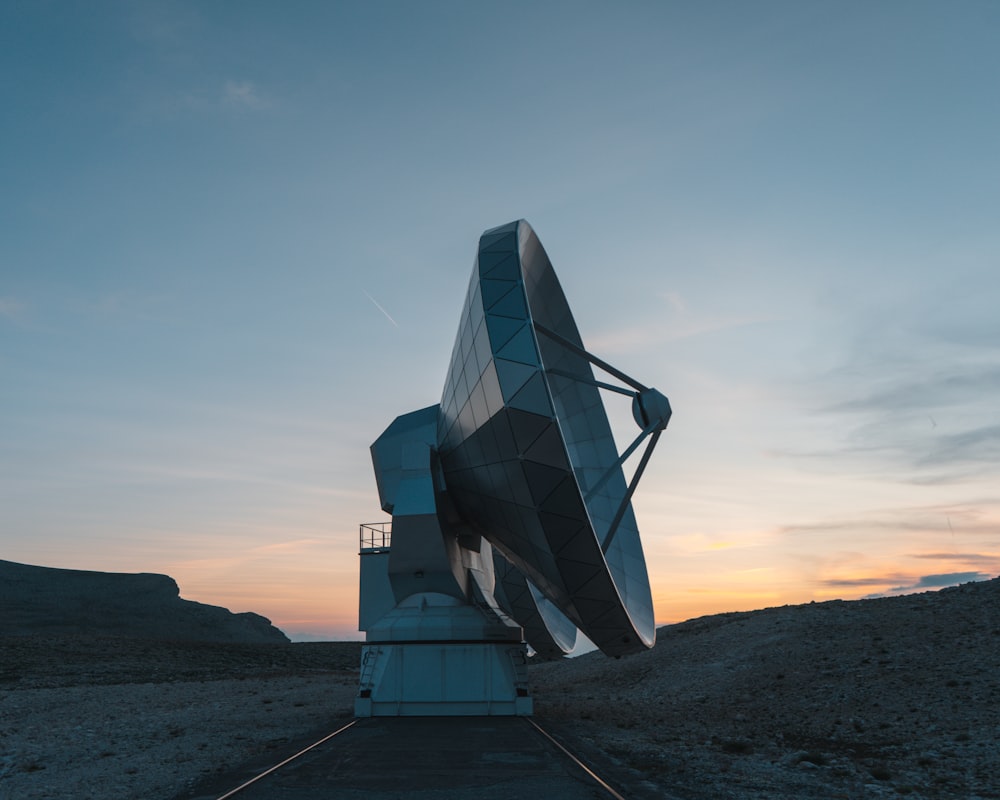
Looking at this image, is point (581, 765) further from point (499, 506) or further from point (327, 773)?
point (499, 506)

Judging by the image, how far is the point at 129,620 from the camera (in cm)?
12925

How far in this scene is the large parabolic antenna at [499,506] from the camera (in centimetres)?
1988

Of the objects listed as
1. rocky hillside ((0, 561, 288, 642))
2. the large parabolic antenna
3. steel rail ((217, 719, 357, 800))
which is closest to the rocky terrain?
steel rail ((217, 719, 357, 800))

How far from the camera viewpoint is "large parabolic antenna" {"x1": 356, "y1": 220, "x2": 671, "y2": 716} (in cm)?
1988

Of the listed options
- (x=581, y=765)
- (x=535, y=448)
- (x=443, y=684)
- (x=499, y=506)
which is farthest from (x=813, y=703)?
(x=535, y=448)

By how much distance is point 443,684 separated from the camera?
1071 inches

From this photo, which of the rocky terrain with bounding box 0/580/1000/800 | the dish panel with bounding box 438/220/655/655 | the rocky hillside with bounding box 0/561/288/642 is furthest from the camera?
the rocky hillside with bounding box 0/561/288/642

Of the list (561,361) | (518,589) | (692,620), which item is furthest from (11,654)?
(561,361)

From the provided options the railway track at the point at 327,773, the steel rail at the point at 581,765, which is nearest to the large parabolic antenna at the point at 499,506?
the steel rail at the point at 581,765

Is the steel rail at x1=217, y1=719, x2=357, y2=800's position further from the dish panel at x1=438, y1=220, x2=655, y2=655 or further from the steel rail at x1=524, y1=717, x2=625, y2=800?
the dish panel at x1=438, y1=220, x2=655, y2=655

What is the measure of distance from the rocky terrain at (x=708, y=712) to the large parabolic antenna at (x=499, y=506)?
2.85m

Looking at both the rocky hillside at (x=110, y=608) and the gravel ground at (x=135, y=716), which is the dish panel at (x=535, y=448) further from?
the rocky hillside at (x=110, y=608)

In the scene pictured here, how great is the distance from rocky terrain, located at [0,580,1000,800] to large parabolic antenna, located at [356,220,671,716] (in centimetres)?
285

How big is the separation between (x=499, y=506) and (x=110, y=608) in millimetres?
126525
